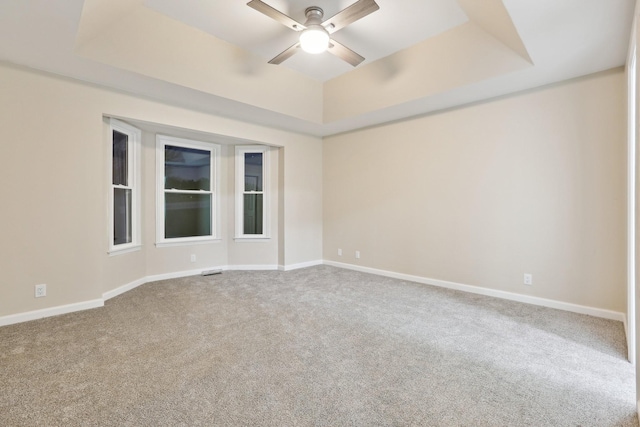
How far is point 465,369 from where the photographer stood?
2.10m

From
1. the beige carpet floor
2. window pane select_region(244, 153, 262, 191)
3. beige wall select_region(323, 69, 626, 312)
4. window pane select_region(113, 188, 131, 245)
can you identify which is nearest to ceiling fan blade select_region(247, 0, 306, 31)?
beige wall select_region(323, 69, 626, 312)

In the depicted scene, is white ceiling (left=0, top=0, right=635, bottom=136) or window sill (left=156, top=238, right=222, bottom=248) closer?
white ceiling (left=0, top=0, right=635, bottom=136)

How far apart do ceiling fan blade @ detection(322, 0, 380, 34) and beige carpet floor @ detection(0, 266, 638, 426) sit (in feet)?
9.21

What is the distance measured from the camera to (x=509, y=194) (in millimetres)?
3623

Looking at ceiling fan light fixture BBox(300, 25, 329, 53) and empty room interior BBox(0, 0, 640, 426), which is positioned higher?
ceiling fan light fixture BBox(300, 25, 329, 53)

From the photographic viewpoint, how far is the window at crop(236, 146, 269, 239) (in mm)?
5355

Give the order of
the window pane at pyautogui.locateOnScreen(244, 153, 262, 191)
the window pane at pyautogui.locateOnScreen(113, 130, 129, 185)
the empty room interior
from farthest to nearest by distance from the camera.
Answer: the window pane at pyautogui.locateOnScreen(244, 153, 262, 191) → the window pane at pyautogui.locateOnScreen(113, 130, 129, 185) → the empty room interior

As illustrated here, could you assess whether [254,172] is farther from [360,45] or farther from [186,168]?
[360,45]

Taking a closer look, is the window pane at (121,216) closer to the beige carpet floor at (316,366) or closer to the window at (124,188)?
the window at (124,188)

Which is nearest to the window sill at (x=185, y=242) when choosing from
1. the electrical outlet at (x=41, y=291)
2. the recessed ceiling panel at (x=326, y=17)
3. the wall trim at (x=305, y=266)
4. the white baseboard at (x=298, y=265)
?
the wall trim at (x=305, y=266)

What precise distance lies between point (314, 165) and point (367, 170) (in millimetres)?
1153

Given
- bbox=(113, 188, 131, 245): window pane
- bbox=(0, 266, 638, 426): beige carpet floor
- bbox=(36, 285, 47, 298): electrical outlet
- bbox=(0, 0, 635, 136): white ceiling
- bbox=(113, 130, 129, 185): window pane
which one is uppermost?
bbox=(0, 0, 635, 136): white ceiling

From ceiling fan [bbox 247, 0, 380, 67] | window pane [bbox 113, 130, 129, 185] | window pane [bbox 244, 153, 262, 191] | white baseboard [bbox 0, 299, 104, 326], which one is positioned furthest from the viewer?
window pane [bbox 244, 153, 262, 191]

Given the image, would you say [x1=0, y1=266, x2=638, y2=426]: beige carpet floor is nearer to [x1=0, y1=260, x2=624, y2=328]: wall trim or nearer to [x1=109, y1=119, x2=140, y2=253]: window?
[x1=0, y1=260, x2=624, y2=328]: wall trim
